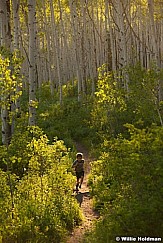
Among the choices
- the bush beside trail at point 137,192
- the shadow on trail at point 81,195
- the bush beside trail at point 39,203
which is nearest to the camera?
the bush beside trail at point 137,192

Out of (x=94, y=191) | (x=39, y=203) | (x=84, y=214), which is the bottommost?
(x=84, y=214)

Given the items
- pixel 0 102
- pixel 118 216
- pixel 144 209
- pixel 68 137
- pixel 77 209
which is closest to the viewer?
pixel 144 209

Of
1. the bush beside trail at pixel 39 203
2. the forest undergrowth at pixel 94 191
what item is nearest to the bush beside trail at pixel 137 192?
the forest undergrowth at pixel 94 191

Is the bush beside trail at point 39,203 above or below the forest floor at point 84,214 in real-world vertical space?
above

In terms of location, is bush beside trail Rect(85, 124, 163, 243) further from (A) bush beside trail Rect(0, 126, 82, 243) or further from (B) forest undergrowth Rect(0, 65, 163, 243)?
(A) bush beside trail Rect(0, 126, 82, 243)

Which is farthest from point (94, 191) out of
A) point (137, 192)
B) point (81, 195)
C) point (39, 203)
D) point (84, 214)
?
point (137, 192)

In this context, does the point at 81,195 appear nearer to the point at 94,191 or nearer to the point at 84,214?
the point at 94,191

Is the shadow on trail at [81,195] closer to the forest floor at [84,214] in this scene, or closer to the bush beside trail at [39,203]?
the forest floor at [84,214]

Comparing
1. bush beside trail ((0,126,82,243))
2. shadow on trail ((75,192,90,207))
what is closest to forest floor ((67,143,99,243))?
shadow on trail ((75,192,90,207))

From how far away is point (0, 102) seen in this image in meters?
6.27

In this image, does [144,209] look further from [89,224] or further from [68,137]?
[68,137]

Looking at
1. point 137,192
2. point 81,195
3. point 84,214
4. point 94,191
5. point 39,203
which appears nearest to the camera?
point 137,192

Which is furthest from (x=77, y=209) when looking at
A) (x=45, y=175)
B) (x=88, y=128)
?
(x=88, y=128)

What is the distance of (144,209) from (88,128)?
9366 mm
